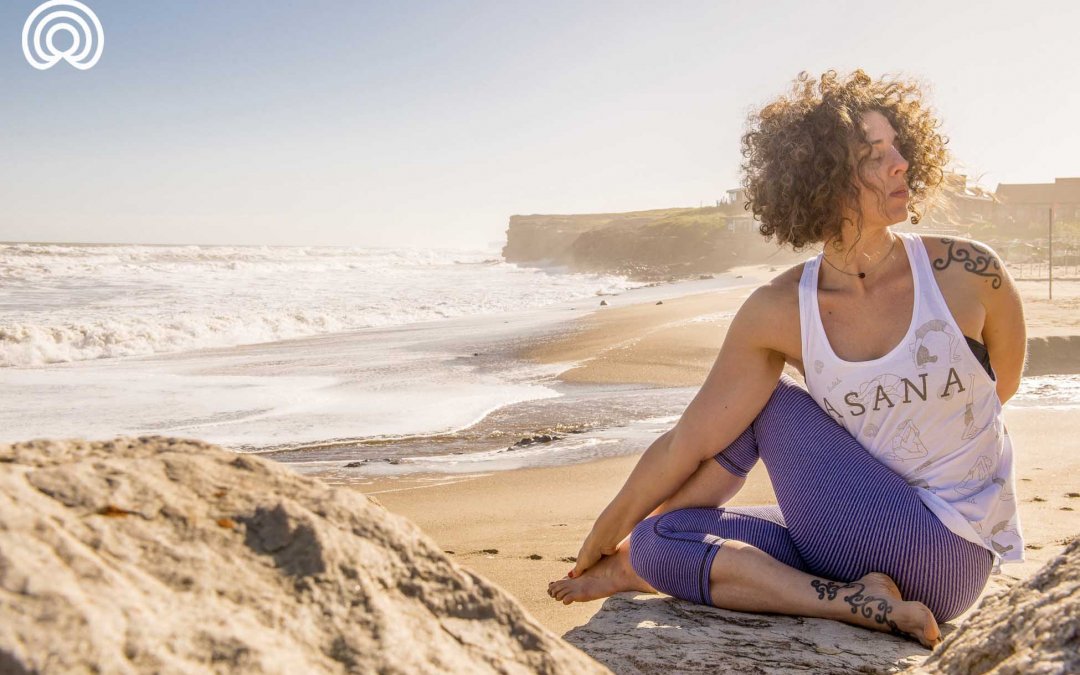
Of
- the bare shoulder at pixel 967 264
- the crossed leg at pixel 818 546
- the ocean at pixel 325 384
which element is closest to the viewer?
the crossed leg at pixel 818 546

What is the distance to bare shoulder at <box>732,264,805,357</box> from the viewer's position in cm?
252

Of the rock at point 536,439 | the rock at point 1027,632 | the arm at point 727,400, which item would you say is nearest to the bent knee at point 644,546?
the arm at point 727,400

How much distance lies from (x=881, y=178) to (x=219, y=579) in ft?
7.13

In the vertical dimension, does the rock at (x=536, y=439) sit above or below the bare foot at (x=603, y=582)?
below

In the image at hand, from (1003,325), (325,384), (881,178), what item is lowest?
(325,384)

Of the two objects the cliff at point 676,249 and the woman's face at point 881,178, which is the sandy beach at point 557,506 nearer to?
the woman's face at point 881,178

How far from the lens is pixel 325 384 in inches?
365

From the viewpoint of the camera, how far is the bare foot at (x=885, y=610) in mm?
2045

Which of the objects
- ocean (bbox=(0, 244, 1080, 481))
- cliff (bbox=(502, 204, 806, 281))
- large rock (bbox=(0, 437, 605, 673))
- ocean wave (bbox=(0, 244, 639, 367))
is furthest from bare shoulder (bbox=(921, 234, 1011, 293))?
cliff (bbox=(502, 204, 806, 281))

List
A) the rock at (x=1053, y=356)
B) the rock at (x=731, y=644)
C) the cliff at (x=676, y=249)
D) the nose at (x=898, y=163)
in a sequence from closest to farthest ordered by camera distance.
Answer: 1. the rock at (x=731, y=644)
2. the nose at (x=898, y=163)
3. the rock at (x=1053, y=356)
4. the cliff at (x=676, y=249)

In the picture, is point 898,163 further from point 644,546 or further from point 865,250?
point 644,546

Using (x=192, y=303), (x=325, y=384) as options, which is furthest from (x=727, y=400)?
(x=192, y=303)

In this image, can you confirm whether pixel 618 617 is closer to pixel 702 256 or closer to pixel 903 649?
pixel 903 649

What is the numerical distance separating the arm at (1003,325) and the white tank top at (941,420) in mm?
151
